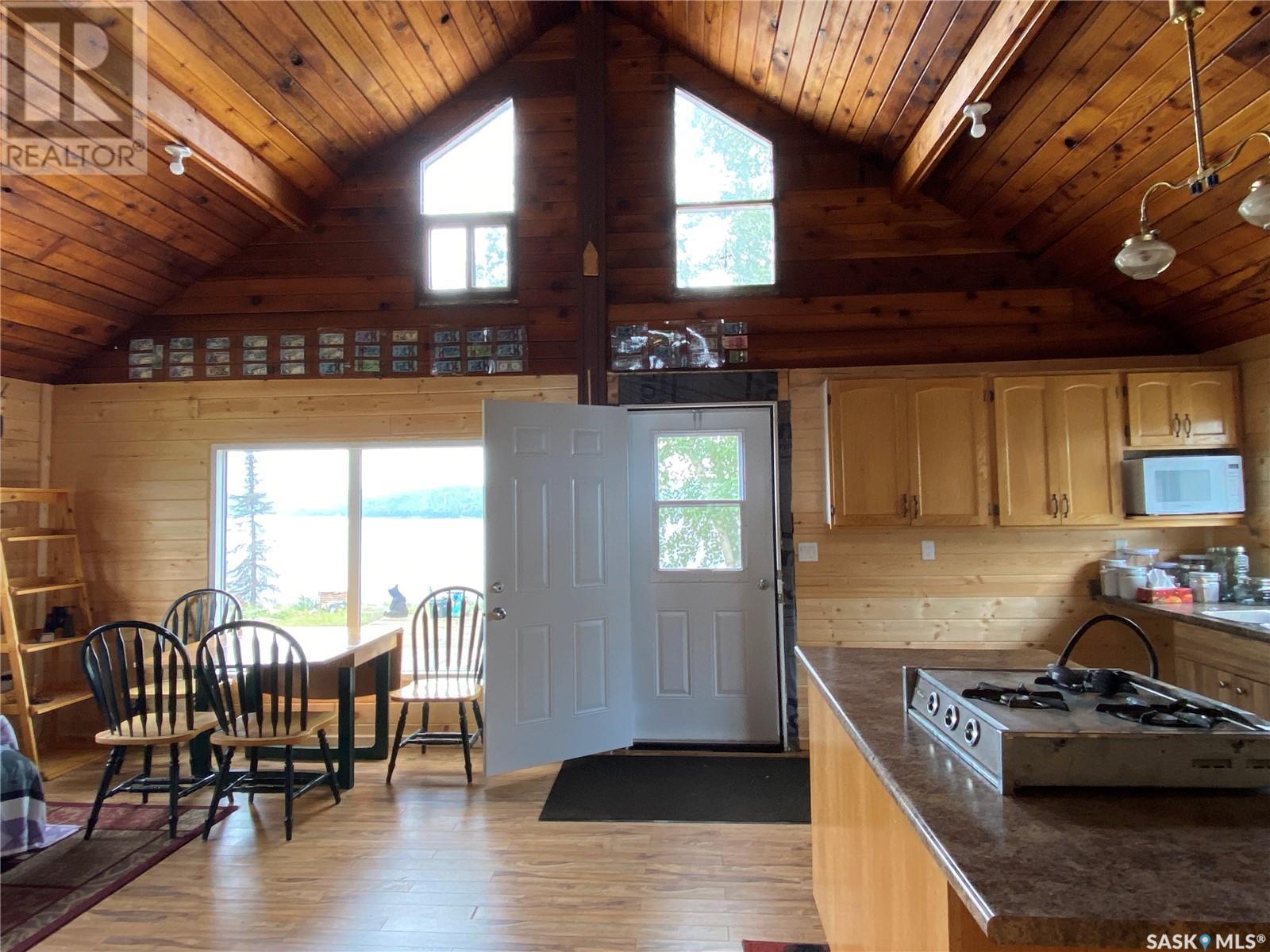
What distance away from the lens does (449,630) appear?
3.76 m

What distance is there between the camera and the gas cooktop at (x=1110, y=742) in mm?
1118

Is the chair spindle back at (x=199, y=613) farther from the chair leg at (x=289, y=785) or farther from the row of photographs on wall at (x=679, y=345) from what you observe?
the row of photographs on wall at (x=679, y=345)

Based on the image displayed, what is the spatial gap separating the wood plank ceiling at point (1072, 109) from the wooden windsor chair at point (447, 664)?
323 cm

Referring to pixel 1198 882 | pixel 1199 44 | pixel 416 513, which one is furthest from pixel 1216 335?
pixel 416 513

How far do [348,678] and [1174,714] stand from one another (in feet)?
10.9

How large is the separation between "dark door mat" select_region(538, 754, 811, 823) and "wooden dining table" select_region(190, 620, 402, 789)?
1.06 metres

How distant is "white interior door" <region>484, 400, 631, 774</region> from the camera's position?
3.52 metres

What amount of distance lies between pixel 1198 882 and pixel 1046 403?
10.4 ft

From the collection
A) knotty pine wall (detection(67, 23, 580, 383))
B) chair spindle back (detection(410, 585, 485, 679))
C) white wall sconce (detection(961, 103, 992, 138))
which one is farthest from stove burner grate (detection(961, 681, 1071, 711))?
knotty pine wall (detection(67, 23, 580, 383))

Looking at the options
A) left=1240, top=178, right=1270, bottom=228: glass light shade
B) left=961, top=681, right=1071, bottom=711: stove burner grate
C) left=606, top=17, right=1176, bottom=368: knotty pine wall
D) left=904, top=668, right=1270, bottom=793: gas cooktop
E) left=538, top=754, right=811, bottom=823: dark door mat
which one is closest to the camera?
left=904, top=668, right=1270, bottom=793: gas cooktop

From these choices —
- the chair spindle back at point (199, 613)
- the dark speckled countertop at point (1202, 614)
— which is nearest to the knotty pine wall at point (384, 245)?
the chair spindle back at point (199, 613)

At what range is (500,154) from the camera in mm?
4270

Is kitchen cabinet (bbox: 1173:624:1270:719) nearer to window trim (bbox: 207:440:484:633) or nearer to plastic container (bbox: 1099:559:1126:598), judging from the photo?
plastic container (bbox: 1099:559:1126:598)

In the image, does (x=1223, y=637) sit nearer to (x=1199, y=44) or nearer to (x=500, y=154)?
(x=1199, y=44)
